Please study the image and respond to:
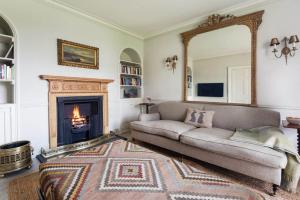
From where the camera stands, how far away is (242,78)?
289 cm

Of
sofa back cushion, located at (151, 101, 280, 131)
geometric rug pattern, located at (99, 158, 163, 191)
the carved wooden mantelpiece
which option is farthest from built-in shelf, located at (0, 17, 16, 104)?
sofa back cushion, located at (151, 101, 280, 131)

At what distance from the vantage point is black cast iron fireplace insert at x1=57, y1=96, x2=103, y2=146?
2900 mm

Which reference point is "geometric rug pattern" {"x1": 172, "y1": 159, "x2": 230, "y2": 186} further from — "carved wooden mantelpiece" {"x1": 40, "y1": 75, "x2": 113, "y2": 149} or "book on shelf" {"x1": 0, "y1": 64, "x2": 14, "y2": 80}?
"book on shelf" {"x1": 0, "y1": 64, "x2": 14, "y2": 80}

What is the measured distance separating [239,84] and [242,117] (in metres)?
0.65

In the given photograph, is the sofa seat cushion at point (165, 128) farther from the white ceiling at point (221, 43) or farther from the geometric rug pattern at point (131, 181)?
the white ceiling at point (221, 43)

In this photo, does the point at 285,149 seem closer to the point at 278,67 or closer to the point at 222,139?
the point at 222,139

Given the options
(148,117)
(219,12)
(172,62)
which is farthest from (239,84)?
(148,117)

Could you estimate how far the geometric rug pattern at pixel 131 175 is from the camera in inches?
41.7

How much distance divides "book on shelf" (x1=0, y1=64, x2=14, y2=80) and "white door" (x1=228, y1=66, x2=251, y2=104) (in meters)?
3.59

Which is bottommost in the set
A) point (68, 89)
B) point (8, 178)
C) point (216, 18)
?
point (8, 178)

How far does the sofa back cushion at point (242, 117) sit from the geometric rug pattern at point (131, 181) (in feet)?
5.62

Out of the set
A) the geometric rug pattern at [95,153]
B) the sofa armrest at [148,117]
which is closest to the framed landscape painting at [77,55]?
the sofa armrest at [148,117]

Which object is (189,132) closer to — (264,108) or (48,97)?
(264,108)

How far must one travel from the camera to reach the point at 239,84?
2.91 m
